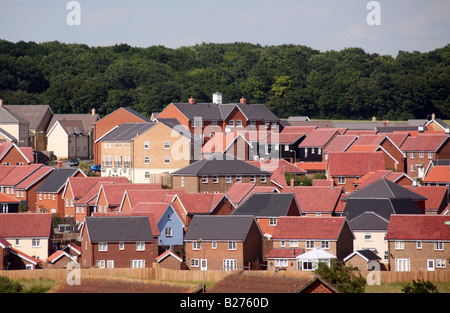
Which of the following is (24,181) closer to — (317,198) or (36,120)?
(317,198)

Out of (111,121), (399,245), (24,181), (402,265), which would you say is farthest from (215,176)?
(111,121)

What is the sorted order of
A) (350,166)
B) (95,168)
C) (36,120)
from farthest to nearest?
(36,120)
(95,168)
(350,166)

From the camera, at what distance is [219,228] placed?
157 feet

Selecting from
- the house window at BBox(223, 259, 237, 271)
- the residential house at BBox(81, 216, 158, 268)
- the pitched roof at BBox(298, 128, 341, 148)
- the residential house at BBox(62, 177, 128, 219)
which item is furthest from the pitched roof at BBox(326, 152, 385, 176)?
the residential house at BBox(81, 216, 158, 268)

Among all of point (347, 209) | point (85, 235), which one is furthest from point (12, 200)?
point (347, 209)

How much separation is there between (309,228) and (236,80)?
90526mm

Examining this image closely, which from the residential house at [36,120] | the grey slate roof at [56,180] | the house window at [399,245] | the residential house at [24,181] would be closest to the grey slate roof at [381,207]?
the house window at [399,245]

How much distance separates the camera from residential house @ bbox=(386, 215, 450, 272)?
4638cm

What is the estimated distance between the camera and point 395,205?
52.7 meters

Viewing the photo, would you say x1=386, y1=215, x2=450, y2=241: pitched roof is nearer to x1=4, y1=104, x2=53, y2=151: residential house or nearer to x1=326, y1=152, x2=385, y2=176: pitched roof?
x1=326, y1=152, x2=385, y2=176: pitched roof

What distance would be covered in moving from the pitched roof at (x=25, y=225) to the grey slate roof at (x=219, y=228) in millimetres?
7535

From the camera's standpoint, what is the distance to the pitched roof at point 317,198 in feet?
182

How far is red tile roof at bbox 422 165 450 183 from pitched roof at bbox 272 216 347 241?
17766 mm
